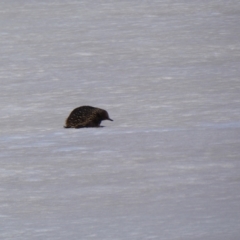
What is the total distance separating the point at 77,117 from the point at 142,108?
A: 1.57 ft

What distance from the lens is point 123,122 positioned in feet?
13.8

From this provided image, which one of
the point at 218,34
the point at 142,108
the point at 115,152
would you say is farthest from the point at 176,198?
the point at 218,34

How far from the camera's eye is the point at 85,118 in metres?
4.22

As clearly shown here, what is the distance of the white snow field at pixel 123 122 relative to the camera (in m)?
2.55

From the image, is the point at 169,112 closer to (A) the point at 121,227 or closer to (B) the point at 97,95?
(B) the point at 97,95

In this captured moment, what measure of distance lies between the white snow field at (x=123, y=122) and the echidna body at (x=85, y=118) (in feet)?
0.25

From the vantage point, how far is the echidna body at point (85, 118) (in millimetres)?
4164

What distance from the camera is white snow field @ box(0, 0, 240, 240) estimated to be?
255 centimetres

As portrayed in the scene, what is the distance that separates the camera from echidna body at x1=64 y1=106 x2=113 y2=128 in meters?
4.16

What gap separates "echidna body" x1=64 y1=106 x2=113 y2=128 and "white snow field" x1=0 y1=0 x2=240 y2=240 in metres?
0.08

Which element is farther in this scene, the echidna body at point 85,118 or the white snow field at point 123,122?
the echidna body at point 85,118

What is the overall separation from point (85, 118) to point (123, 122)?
0.60ft

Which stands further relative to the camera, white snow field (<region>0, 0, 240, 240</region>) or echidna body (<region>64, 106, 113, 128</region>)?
echidna body (<region>64, 106, 113, 128</region>)

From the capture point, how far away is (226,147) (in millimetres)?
3455
